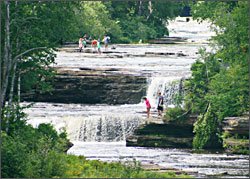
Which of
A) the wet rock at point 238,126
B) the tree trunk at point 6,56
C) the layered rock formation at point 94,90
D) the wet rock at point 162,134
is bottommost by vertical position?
the wet rock at point 162,134

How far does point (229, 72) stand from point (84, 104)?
12.9m

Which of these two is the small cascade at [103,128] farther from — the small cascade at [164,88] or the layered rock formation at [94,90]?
the layered rock formation at [94,90]

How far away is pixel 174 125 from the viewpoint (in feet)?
107

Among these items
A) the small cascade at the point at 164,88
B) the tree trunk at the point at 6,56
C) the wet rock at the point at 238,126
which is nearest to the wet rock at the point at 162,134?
the wet rock at the point at 238,126

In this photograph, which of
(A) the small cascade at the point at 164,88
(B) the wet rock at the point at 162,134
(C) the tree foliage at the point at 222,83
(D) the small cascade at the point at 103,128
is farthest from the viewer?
(A) the small cascade at the point at 164,88

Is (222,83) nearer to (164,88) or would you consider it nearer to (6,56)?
(164,88)

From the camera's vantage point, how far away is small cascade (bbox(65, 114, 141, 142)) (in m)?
34.8

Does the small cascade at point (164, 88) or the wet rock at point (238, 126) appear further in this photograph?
the small cascade at point (164, 88)

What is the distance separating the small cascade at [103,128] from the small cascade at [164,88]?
19.9ft

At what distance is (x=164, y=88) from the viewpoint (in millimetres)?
42031

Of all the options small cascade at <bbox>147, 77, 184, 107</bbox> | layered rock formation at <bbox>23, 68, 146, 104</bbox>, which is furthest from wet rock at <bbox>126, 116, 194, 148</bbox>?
layered rock formation at <bbox>23, 68, 146, 104</bbox>

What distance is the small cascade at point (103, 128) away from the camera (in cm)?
3478

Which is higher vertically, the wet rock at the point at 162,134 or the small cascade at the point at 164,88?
the small cascade at the point at 164,88

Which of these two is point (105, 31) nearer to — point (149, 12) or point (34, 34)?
point (149, 12)
